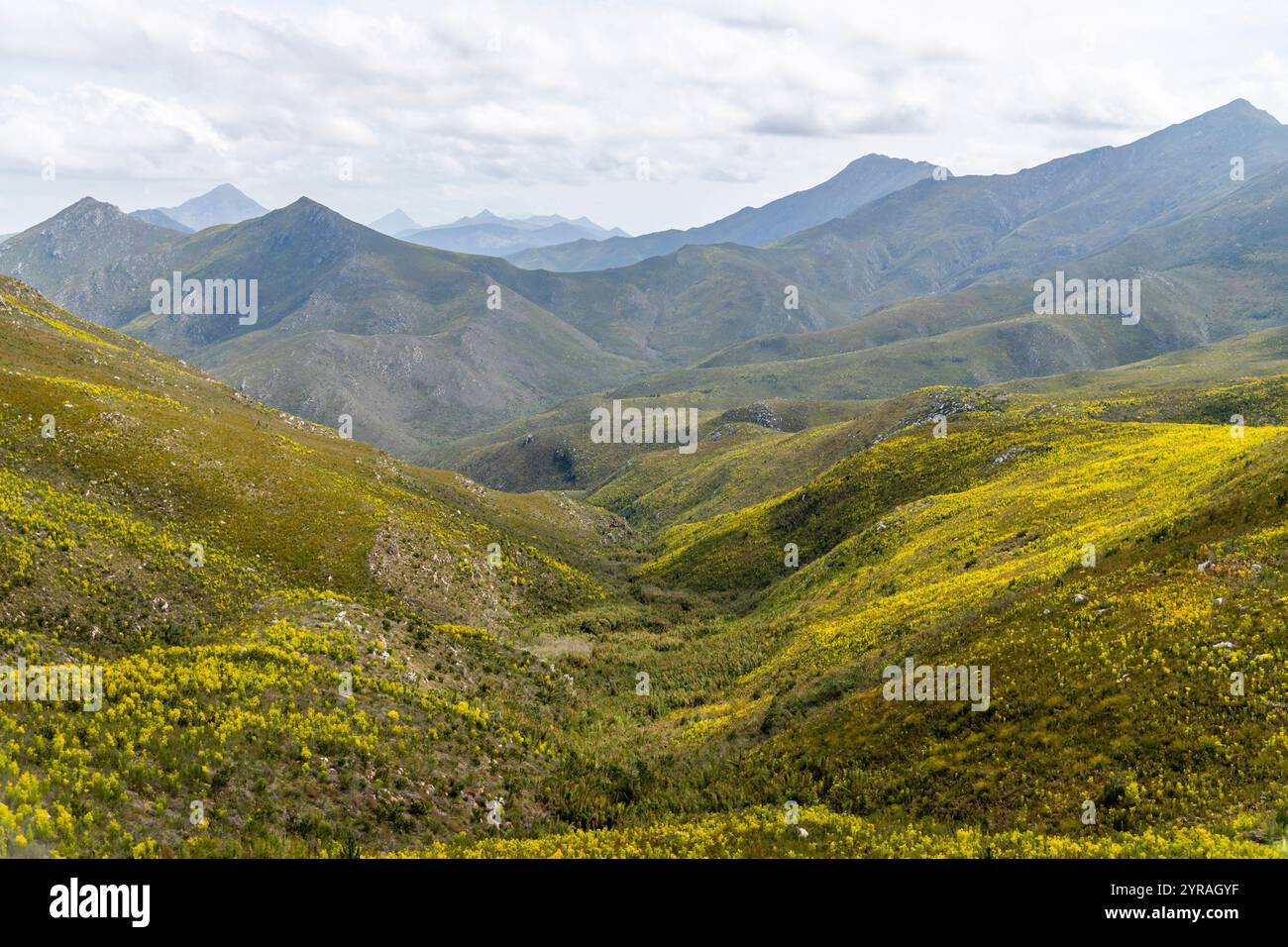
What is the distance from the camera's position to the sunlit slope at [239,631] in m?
19.2

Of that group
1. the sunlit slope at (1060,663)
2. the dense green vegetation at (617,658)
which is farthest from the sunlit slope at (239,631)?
the sunlit slope at (1060,663)

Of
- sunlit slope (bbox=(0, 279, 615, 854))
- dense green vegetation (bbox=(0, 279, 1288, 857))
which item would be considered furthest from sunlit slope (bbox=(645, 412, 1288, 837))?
sunlit slope (bbox=(0, 279, 615, 854))

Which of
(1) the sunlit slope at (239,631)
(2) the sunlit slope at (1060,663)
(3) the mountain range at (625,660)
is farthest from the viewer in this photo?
(1) the sunlit slope at (239,631)

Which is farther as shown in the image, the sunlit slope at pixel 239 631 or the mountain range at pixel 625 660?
the sunlit slope at pixel 239 631

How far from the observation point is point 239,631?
35719mm

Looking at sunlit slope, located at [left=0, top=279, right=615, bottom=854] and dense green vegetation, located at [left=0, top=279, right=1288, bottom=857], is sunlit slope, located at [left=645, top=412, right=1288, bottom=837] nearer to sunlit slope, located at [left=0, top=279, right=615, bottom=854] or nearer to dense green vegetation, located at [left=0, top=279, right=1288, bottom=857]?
dense green vegetation, located at [left=0, top=279, right=1288, bottom=857]

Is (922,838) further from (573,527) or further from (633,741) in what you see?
(573,527)

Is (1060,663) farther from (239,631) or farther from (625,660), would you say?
(239,631)

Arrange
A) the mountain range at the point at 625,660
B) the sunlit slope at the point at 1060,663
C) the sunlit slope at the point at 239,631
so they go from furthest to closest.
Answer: the sunlit slope at the point at 239,631
the mountain range at the point at 625,660
the sunlit slope at the point at 1060,663

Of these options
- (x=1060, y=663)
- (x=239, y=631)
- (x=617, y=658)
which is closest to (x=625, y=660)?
(x=617, y=658)

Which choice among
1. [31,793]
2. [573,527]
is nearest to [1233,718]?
[31,793]

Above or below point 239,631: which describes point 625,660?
below

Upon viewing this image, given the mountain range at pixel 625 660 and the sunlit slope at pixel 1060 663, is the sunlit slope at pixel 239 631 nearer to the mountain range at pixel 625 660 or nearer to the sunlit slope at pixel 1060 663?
the mountain range at pixel 625 660
